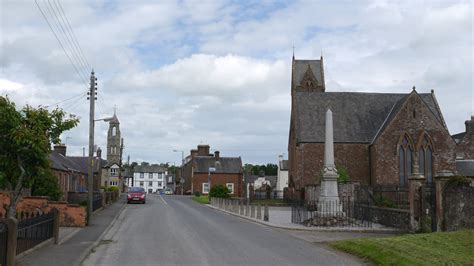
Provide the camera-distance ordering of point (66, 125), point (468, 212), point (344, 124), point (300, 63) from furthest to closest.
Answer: point (300, 63) < point (344, 124) < point (468, 212) < point (66, 125)

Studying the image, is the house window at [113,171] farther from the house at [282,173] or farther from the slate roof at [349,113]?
the slate roof at [349,113]

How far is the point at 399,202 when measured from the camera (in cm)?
3516

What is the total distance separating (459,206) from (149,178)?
13218 centimetres

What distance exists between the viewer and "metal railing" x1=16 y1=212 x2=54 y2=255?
13.1 metres

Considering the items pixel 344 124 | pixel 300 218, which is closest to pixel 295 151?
pixel 344 124

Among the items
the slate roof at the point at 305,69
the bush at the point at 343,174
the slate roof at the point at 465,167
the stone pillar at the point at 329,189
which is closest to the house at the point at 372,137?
the bush at the point at 343,174

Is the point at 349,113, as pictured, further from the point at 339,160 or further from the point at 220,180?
the point at 220,180

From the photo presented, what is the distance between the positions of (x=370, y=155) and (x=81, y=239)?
132 feet

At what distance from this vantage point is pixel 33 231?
14500 mm

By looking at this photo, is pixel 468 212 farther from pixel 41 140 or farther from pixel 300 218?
pixel 41 140

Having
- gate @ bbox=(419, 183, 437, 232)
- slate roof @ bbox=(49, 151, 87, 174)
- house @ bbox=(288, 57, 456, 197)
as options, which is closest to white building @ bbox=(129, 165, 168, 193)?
house @ bbox=(288, 57, 456, 197)

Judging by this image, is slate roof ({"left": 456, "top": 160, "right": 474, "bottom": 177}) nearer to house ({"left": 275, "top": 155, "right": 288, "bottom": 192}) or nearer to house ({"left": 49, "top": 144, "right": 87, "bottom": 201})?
house ({"left": 49, "top": 144, "right": 87, "bottom": 201})

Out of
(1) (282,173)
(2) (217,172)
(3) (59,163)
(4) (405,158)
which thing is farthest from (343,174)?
(1) (282,173)

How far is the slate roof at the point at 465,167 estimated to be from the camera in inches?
2074
